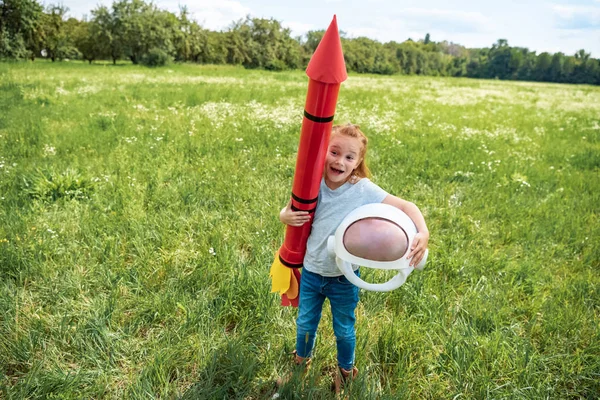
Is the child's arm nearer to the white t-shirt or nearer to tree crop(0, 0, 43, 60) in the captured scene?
the white t-shirt

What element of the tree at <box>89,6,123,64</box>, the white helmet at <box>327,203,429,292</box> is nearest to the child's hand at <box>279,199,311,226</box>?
the white helmet at <box>327,203,429,292</box>

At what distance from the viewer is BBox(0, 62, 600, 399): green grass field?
2451 mm

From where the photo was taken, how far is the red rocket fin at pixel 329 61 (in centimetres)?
168

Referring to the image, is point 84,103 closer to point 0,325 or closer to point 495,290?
point 0,325

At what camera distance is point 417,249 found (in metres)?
1.68

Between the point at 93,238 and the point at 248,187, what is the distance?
2.04 metres

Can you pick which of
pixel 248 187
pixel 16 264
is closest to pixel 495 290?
pixel 248 187

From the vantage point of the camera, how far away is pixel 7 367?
2.41 meters

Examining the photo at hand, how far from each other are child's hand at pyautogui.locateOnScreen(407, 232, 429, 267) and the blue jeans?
1.94ft

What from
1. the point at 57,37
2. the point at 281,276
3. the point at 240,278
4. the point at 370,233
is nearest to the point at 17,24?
the point at 57,37

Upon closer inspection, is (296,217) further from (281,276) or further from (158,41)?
(158,41)

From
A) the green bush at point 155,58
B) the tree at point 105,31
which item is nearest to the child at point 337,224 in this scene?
the green bush at point 155,58

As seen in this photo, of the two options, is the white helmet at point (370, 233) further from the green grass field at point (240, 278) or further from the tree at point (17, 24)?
the tree at point (17, 24)

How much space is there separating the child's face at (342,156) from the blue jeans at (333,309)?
0.61 meters
